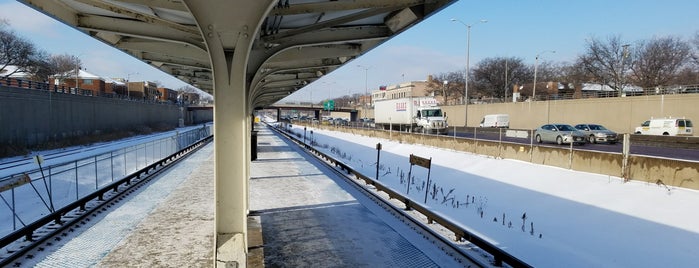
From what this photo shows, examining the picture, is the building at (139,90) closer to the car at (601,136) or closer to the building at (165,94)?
the building at (165,94)

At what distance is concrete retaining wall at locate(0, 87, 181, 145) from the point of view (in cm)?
2977

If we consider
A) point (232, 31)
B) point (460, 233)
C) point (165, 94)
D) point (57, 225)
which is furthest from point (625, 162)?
point (165, 94)

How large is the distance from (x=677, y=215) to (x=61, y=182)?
54.0ft

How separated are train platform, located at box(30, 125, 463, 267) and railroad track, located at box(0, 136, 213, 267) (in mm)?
281

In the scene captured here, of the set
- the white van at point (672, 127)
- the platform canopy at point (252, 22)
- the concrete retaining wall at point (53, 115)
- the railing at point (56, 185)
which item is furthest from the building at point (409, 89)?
the platform canopy at point (252, 22)

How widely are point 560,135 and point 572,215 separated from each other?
15.9m

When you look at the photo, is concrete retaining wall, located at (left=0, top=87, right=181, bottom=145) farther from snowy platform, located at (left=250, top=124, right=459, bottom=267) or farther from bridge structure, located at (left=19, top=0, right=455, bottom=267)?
bridge structure, located at (left=19, top=0, right=455, bottom=267)

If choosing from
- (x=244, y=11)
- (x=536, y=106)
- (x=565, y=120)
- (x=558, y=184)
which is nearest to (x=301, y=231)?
(x=244, y=11)

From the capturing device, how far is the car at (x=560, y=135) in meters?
24.4

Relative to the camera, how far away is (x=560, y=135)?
2572 centimetres

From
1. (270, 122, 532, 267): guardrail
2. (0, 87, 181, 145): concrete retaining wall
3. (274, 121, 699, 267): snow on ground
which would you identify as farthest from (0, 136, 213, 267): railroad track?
(0, 87, 181, 145): concrete retaining wall

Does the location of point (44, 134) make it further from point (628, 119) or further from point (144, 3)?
point (628, 119)

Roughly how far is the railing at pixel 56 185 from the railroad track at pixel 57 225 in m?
0.42

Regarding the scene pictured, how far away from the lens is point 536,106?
177 feet
